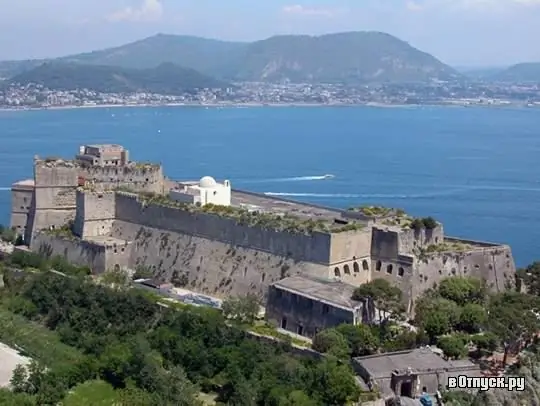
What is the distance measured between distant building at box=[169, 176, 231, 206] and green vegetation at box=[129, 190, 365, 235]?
0.22 meters

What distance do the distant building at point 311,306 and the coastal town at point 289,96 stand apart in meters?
95.0

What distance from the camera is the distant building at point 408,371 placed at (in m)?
18.6

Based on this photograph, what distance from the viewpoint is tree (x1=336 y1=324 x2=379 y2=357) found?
19984 millimetres

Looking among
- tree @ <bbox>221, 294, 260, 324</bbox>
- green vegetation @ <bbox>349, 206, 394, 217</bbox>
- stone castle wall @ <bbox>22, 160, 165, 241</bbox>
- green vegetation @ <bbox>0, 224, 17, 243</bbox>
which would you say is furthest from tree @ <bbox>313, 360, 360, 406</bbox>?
green vegetation @ <bbox>0, 224, 17, 243</bbox>

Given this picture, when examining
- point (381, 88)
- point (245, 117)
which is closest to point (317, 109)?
point (245, 117)

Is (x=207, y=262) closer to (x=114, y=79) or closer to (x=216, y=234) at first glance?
(x=216, y=234)

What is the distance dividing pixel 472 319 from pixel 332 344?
148 inches

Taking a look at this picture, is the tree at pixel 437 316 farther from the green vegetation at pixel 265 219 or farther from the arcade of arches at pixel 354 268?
the green vegetation at pixel 265 219

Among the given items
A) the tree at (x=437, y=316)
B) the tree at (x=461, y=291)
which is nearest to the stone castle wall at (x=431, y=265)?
the tree at (x=461, y=291)

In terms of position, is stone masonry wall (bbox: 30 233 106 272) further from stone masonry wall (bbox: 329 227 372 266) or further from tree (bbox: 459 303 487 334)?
tree (bbox: 459 303 487 334)

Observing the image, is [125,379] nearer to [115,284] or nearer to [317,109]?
[115,284]

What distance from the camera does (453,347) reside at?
20141 mm

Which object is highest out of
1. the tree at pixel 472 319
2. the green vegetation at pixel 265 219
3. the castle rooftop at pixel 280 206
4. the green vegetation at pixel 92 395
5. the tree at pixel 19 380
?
the green vegetation at pixel 265 219

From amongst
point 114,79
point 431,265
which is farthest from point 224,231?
point 114,79
